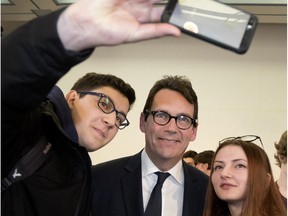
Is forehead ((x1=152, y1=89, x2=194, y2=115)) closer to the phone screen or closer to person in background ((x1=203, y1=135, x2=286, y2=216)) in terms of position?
person in background ((x1=203, y1=135, x2=286, y2=216))

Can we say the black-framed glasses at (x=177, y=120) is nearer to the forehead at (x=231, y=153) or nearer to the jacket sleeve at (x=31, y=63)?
the forehead at (x=231, y=153)

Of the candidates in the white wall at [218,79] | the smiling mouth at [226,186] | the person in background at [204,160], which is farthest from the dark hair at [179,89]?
the white wall at [218,79]

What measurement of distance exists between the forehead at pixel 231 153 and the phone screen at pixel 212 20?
1081 mm

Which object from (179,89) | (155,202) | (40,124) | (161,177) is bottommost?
(155,202)

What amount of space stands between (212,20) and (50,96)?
46cm

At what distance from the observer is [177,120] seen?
6.05 ft

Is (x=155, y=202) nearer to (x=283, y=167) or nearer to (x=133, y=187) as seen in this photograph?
(x=133, y=187)

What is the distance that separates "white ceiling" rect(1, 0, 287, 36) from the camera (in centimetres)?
332

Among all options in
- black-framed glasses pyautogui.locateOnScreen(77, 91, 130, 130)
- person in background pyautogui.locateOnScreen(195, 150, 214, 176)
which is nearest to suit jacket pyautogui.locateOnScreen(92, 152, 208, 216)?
black-framed glasses pyautogui.locateOnScreen(77, 91, 130, 130)

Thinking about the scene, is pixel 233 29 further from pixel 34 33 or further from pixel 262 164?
pixel 262 164

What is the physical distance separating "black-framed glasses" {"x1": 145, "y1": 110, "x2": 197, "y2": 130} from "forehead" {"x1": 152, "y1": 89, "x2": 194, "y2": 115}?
24mm

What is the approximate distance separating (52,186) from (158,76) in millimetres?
3220

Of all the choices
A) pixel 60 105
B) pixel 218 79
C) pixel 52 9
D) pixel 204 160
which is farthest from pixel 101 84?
pixel 218 79

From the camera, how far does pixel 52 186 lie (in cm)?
101
